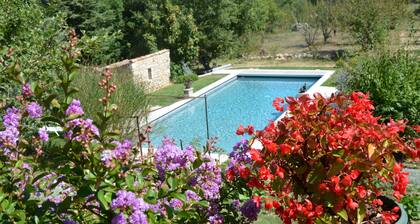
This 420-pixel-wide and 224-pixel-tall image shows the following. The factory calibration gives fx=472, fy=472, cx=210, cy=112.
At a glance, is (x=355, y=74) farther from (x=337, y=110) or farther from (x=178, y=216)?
(x=178, y=216)

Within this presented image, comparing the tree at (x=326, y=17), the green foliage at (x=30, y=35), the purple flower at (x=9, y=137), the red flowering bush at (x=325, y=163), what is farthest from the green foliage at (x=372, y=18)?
the purple flower at (x=9, y=137)

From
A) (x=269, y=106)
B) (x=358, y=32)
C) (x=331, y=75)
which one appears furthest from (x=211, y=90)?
(x=358, y=32)

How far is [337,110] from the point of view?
2.94 metres

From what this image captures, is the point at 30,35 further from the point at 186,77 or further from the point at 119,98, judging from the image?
the point at 186,77

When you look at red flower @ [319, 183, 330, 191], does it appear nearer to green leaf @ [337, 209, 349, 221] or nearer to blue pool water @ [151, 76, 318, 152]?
green leaf @ [337, 209, 349, 221]

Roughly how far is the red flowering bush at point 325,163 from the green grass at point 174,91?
1254cm

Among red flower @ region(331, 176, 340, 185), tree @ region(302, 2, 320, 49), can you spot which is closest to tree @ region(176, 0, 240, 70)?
tree @ region(302, 2, 320, 49)

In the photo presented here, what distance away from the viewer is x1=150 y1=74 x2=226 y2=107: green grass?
15.5 metres

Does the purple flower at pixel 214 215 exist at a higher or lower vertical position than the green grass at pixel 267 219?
higher

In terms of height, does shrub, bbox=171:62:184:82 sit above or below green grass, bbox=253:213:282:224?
below

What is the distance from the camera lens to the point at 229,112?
50.3 feet

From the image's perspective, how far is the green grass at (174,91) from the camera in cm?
1555

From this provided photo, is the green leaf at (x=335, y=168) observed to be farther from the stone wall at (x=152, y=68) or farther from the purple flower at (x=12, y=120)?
the stone wall at (x=152, y=68)

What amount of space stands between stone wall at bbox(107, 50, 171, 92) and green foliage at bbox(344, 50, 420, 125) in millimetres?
9486
